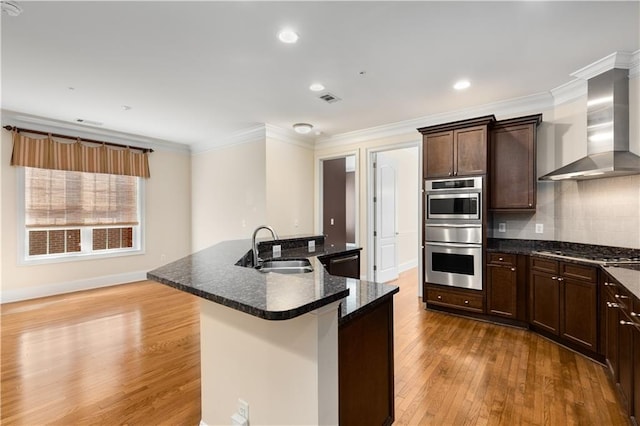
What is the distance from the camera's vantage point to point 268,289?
4.26 feet

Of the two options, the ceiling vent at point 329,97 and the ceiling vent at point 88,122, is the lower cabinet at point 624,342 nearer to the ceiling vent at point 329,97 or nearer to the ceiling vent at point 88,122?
the ceiling vent at point 329,97

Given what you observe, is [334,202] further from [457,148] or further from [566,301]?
[566,301]

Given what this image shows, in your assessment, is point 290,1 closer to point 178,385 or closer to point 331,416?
point 331,416

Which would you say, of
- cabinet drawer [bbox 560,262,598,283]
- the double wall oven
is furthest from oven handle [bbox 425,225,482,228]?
cabinet drawer [bbox 560,262,598,283]

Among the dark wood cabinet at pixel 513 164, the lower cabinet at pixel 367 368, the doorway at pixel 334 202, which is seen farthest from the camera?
the doorway at pixel 334 202

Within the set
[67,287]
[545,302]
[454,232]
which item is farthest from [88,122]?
[545,302]

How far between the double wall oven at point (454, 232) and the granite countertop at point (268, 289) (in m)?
2.48

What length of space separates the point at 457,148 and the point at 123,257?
6147mm

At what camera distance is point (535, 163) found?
3.70 m

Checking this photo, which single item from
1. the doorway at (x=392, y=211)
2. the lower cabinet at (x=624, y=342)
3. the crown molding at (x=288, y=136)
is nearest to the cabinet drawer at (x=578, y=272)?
the lower cabinet at (x=624, y=342)

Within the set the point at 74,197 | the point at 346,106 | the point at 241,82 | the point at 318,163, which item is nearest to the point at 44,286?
the point at 74,197

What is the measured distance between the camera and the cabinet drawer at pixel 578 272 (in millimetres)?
2725

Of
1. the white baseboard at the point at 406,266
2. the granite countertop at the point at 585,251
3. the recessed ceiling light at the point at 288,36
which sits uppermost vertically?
the recessed ceiling light at the point at 288,36

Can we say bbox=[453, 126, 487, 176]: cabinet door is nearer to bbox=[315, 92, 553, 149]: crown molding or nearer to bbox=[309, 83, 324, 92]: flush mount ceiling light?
bbox=[315, 92, 553, 149]: crown molding
